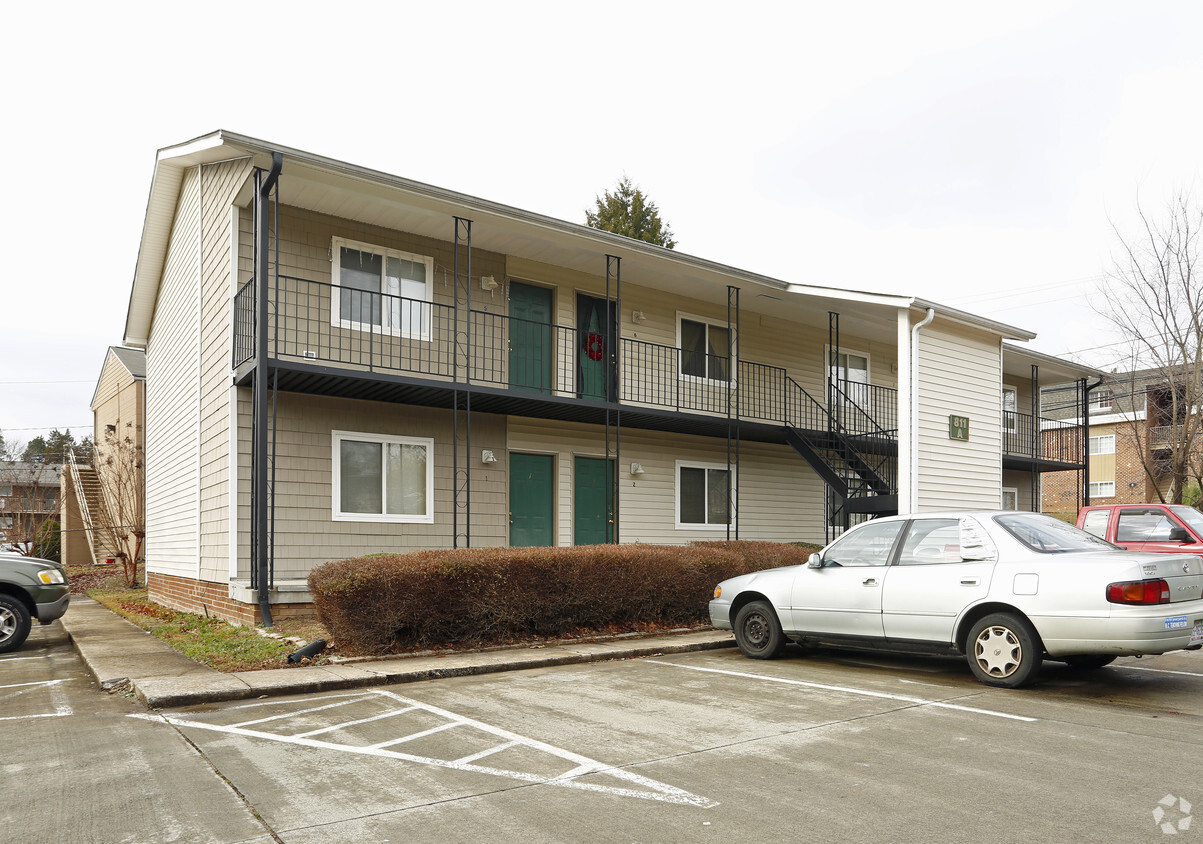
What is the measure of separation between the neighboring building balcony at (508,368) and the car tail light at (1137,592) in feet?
26.6

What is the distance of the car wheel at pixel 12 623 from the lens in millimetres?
A: 10453

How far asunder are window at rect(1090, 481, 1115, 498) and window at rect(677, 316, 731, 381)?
106ft

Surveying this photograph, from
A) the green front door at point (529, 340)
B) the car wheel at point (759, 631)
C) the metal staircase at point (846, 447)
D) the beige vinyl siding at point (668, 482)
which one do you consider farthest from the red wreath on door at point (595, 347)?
the car wheel at point (759, 631)

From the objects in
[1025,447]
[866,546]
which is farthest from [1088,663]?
[1025,447]

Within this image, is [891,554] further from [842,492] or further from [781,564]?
[842,492]

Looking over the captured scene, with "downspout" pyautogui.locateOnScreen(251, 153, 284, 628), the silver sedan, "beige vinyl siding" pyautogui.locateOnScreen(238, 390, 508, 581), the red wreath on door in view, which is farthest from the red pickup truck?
"downspout" pyautogui.locateOnScreen(251, 153, 284, 628)

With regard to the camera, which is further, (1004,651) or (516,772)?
(1004,651)

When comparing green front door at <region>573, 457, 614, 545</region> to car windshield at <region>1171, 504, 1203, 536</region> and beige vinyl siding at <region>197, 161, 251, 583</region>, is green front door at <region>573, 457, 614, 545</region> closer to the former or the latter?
beige vinyl siding at <region>197, 161, 251, 583</region>

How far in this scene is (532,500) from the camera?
1467 centimetres

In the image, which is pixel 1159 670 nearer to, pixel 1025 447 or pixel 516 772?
pixel 516 772

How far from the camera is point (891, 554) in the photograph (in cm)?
798

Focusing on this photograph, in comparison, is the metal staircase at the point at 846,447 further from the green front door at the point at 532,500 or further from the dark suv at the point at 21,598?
the dark suv at the point at 21,598

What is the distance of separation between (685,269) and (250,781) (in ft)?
38.6

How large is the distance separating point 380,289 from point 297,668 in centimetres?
658
